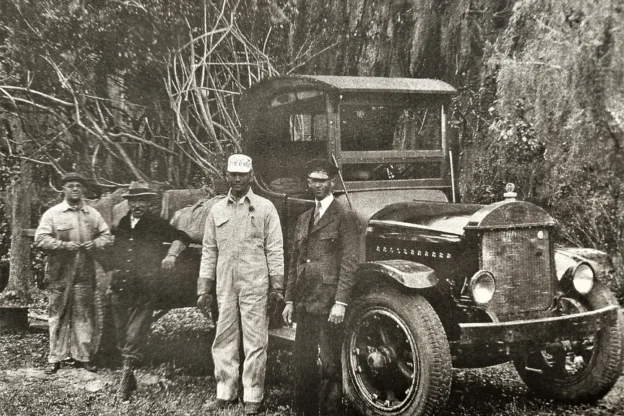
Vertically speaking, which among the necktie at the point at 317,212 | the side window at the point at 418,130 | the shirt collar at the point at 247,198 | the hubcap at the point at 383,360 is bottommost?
the hubcap at the point at 383,360

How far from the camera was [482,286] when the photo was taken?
3037 mm

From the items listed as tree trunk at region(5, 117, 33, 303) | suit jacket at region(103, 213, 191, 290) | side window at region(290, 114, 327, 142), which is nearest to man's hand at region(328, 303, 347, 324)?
suit jacket at region(103, 213, 191, 290)

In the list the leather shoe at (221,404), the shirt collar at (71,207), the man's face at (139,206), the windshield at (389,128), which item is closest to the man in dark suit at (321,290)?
the leather shoe at (221,404)

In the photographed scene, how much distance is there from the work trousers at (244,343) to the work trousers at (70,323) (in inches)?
42.3

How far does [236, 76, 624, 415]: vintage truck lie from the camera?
2961mm

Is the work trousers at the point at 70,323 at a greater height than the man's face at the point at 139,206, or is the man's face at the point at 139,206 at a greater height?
the man's face at the point at 139,206

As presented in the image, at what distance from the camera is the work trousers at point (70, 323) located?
3.78 meters

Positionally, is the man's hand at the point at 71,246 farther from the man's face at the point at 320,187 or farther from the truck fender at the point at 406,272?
the truck fender at the point at 406,272

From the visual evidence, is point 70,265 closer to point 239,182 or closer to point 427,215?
point 239,182

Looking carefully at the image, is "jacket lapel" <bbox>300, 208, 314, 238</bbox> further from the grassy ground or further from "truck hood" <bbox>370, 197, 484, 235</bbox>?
the grassy ground

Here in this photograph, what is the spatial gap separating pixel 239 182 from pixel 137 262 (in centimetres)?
97

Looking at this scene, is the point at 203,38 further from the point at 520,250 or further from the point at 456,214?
the point at 520,250

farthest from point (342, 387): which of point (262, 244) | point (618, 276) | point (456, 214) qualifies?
point (618, 276)

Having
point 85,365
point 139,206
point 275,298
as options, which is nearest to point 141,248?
point 139,206
